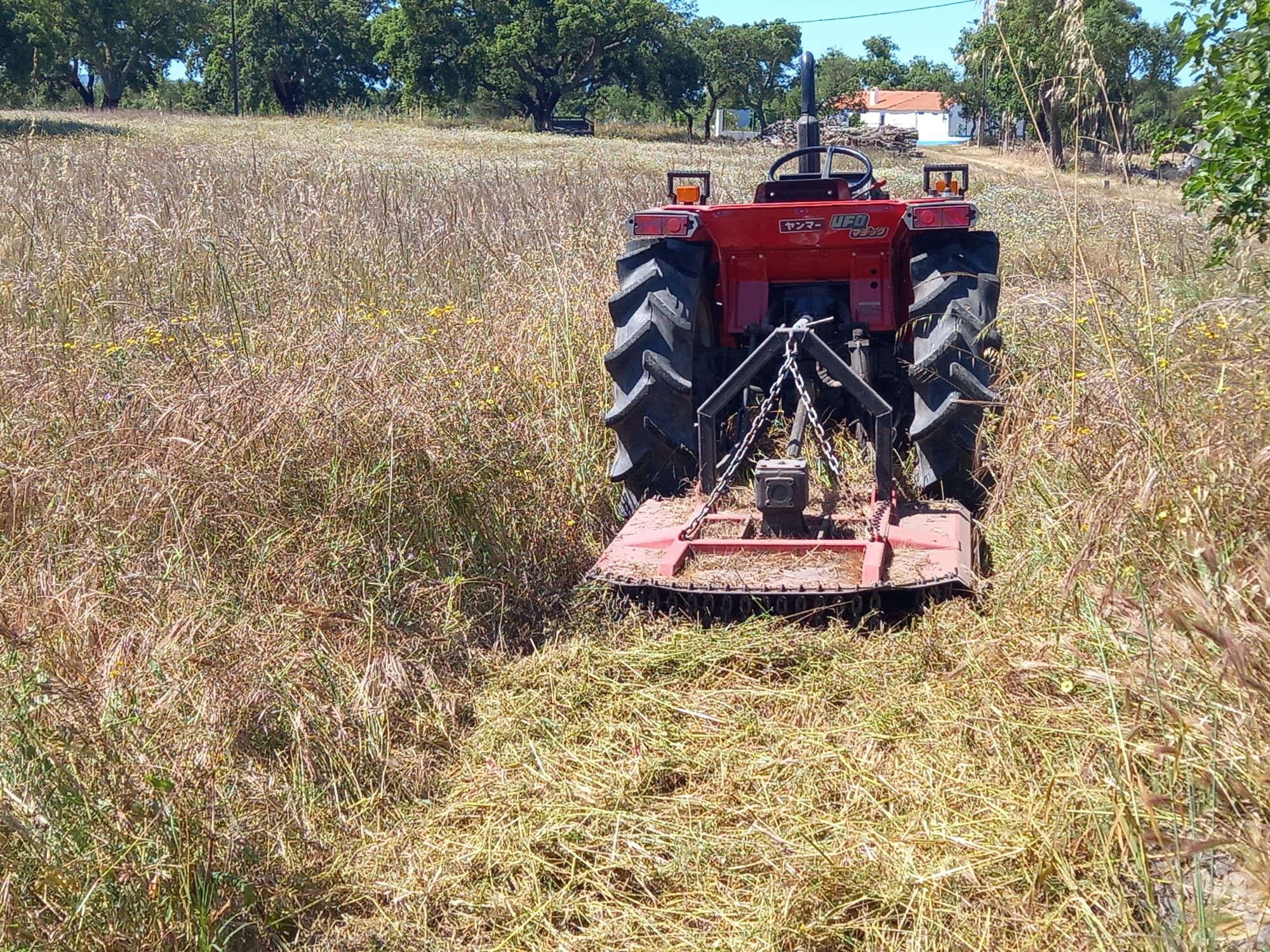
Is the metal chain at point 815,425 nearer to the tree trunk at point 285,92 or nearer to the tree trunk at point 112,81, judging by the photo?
the tree trunk at point 112,81

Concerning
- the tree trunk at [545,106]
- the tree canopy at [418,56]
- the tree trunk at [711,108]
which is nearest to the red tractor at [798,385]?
the tree canopy at [418,56]

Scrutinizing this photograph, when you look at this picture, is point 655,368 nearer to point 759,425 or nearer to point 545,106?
point 759,425

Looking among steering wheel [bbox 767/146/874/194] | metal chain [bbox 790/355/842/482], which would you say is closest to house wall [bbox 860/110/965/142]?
steering wheel [bbox 767/146/874/194]

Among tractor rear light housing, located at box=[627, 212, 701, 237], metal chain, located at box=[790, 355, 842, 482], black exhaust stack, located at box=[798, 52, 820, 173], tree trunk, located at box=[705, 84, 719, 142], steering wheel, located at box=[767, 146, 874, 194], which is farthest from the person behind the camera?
tree trunk, located at box=[705, 84, 719, 142]

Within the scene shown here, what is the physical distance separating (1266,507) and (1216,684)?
63cm

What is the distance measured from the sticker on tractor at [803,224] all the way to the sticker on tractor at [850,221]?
0.04 m

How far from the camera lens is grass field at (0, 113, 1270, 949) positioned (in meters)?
2.41

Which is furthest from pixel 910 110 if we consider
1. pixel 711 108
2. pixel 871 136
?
pixel 871 136

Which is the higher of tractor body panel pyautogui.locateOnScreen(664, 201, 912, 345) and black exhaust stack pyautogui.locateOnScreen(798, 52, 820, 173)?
black exhaust stack pyautogui.locateOnScreen(798, 52, 820, 173)

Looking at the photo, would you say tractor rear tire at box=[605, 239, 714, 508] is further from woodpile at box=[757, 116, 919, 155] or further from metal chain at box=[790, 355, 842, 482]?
woodpile at box=[757, 116, 919, 155]

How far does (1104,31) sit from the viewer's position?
455 cm

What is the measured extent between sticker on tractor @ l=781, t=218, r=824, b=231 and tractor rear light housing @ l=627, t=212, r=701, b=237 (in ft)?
1.17

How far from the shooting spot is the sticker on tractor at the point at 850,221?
468cm

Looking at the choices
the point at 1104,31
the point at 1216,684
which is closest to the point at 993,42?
the point at 1104,31
